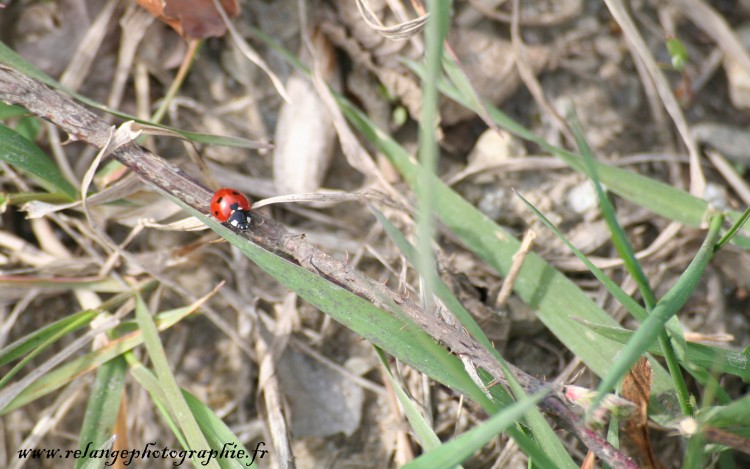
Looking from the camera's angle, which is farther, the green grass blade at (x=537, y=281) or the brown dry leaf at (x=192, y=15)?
the brown dry leaf at (x=192, y=15)

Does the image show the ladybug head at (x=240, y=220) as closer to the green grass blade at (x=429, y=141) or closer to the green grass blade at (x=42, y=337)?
the green grass blade at (x=42, y=337)

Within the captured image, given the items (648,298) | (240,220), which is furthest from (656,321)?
(240,220)

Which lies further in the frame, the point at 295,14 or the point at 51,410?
the point at 295,14

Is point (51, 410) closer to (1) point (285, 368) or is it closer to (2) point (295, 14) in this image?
(1) point (285, 368)

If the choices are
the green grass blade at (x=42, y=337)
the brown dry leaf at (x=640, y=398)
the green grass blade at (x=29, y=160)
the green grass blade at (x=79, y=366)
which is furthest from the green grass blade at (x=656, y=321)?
the green grass blade at (x=29, y=160)

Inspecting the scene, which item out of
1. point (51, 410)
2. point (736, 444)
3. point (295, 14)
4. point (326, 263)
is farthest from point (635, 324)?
point (51, 410)

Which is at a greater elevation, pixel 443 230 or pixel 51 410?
pixel 443 230
